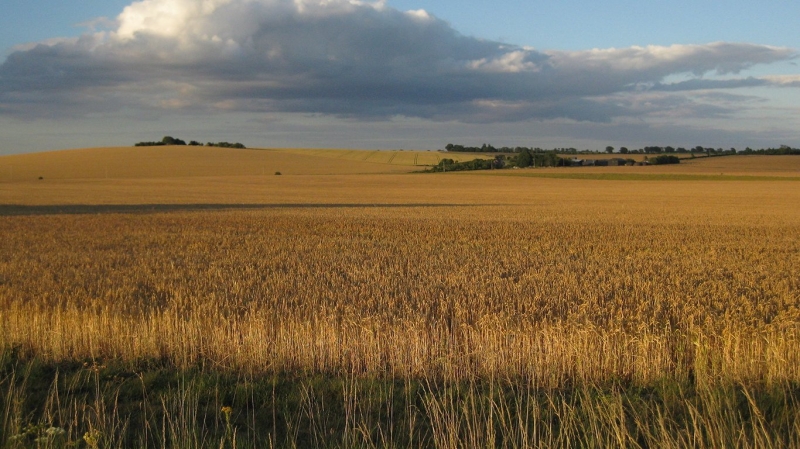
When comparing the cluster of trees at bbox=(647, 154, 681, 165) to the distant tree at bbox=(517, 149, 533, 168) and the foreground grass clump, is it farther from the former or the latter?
the foreground grass clump

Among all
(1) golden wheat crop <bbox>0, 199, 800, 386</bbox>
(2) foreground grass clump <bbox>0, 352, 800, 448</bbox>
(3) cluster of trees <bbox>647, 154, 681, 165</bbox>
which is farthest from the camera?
(3) cluster of trees <bbox>647, 154, 681, 165</bbox>

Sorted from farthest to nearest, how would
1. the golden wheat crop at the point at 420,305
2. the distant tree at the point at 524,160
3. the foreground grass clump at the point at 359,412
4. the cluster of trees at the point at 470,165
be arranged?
the distant tree at the point at 524,160, the cluster of trees at the point at 470,165, the golden wheat crop at the point at 420,305, the foreground grass clump at the point at 359,412

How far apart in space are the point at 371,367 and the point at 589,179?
8745 centimetres

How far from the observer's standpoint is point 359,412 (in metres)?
5.70

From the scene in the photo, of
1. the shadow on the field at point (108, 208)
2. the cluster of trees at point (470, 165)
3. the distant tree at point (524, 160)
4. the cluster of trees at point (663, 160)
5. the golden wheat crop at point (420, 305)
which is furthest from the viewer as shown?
the distant tree at point (524, 160)

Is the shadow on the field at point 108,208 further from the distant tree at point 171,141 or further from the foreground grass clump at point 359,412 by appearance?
the distant tree at point 171,141

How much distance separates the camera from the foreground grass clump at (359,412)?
4867 millimetres

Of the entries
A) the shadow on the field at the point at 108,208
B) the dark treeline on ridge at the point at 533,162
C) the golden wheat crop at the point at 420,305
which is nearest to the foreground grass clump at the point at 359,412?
the golden wheat crop at the point at 420,305

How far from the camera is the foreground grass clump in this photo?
16.0 feet

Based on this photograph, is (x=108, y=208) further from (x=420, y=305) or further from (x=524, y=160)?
(x=524, y=160)

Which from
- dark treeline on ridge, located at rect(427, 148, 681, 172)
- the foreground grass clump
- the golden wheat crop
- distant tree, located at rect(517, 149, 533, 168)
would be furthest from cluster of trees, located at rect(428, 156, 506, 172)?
the foreground grass clump

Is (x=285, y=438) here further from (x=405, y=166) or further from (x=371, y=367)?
(x=405, y=166)

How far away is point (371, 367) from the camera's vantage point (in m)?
6.93

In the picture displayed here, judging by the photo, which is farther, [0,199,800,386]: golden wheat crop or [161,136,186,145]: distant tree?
[161,136,186,145]: distant tree
